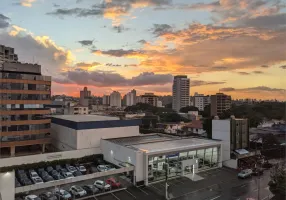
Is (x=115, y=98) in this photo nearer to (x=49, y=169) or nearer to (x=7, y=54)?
(x=7, y=54)

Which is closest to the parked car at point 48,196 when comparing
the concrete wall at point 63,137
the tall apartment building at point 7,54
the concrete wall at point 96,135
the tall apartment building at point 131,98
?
the concrete wall at point 96,135

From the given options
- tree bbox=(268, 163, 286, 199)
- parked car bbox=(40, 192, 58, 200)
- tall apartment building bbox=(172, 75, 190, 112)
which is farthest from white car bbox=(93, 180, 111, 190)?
tall apartment building bbox=(172, 75, 190, 112)

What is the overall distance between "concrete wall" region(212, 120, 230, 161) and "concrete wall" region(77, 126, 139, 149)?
459 centimetres

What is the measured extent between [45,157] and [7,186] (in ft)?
12.4

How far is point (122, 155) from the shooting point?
988 centimetres

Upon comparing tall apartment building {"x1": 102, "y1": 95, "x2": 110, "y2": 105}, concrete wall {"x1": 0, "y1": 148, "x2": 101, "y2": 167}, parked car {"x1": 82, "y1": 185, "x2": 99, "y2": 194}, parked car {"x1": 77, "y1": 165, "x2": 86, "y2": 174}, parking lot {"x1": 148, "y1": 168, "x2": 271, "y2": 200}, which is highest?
tall apartment building {"x1": 102, "y1": 95, "x2": 110, "y2": 105}

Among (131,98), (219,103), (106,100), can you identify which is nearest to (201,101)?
(219,103)

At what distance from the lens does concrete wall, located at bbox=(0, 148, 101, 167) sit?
31.4 ft

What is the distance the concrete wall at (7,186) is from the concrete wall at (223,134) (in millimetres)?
8724

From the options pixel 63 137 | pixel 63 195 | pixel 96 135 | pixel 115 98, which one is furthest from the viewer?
pixel 115 98

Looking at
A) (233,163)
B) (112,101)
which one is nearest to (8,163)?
(233,163)

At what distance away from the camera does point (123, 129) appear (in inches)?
520

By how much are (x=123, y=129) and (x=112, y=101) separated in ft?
170

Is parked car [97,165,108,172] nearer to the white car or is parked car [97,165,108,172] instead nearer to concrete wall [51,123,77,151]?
the white car
